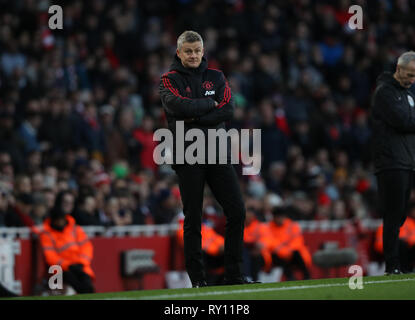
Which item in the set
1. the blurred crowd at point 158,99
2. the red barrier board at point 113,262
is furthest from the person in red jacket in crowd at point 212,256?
the blurred crowd at point 158,99

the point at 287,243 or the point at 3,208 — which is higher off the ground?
the point at 3,208

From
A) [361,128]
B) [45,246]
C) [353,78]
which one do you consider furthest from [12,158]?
[353,78]

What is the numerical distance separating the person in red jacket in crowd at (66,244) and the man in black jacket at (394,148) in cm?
365

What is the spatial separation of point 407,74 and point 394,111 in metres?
0.38

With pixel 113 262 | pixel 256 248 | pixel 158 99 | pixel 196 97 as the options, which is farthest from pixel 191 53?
pixel 158 99

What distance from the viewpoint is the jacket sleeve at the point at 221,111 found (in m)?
8.11

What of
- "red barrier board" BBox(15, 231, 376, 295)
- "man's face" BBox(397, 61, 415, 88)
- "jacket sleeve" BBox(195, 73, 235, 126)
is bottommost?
"red barrier board" BBox(15, 231, 376, 295)

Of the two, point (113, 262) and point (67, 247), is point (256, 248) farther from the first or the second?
point (67, 247)

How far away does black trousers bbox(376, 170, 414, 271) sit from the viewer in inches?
364

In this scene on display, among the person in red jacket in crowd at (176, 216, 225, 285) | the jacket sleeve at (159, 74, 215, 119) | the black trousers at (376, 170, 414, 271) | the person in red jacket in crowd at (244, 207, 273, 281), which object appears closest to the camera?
the jacket sleeve at (159, 74, 215, 119)

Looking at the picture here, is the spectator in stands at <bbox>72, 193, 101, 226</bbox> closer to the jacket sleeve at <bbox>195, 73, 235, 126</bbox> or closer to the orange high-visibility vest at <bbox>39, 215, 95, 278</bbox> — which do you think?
the orange high-visibility vest at <bbox>39, 215, 95, 278</bbox>

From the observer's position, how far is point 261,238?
14.7 meters

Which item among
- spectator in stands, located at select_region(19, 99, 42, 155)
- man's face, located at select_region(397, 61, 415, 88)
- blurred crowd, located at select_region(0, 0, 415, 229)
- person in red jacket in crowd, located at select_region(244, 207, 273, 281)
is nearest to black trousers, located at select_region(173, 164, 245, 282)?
man's face, located at select_region(397, 61, 415, 88)

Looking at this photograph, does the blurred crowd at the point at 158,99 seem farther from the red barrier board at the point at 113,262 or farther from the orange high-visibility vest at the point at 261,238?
the orange high-visibility vest at the point at 261,238
